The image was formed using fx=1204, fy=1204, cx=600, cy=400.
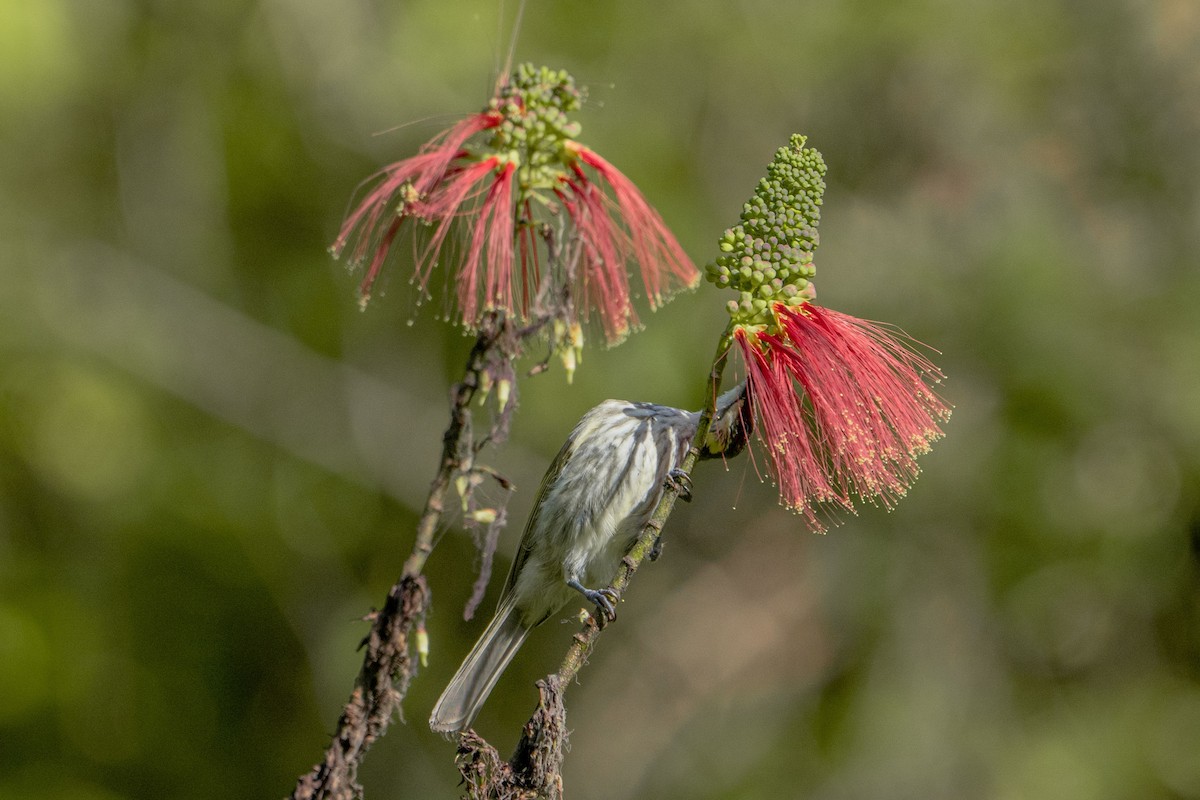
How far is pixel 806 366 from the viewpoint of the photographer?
2.65 metres

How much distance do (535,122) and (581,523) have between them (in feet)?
7.60

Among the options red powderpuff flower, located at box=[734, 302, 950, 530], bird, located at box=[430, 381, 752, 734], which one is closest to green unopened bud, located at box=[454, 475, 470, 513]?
red powderpuff flower, located at box=[734, 302, 950, 530]

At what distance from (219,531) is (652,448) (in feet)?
12.2

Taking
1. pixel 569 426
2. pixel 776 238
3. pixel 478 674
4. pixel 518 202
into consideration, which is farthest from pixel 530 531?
pixel 518 202

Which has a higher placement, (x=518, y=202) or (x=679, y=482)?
(x=518, y=202)

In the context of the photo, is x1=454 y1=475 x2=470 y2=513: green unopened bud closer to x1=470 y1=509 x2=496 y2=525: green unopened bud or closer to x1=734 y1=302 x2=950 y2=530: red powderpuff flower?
x1=470 y1=509 x2=496 y2=525: green unopened bud

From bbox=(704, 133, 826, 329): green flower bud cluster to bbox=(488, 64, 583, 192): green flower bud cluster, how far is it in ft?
1.28

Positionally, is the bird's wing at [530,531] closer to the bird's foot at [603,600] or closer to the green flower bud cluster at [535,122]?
the bird's foot at [603,600]

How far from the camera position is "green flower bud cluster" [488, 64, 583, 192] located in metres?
2.23

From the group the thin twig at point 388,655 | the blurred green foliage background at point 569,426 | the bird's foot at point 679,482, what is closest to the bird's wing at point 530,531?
the bird's foot at point 679,482

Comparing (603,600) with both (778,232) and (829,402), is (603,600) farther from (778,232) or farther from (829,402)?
(778,232)

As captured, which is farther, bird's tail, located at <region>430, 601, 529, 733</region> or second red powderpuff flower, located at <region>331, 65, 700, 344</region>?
bird's tail, located at <region>430, 601, 529, 733</region>

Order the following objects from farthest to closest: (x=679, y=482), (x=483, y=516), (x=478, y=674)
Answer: (x=478, y=674) → (x=679, y=482) → (x=483, y=516)

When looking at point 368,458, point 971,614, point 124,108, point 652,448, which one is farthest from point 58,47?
point 971,614
